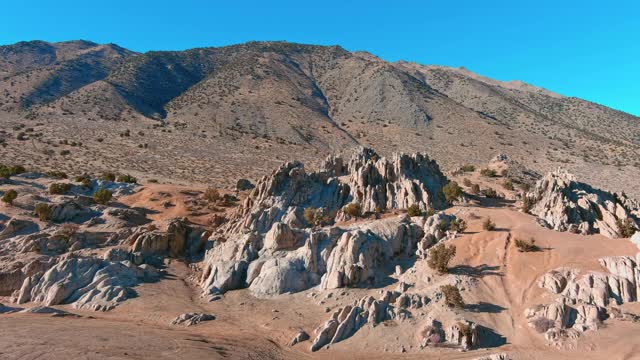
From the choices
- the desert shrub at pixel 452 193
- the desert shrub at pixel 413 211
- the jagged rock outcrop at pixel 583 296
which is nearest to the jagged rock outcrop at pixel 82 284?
the desert shrub at pixel 413 211

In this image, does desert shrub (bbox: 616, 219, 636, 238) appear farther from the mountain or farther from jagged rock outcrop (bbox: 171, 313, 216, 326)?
the mountain

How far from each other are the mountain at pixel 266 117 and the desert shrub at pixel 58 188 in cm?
1903

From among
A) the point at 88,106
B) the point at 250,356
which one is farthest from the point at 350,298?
the point at 88,106

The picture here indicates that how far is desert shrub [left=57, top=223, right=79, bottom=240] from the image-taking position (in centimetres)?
3547

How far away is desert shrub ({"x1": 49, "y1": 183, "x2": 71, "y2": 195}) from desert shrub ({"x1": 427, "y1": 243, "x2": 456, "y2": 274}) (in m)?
41.1

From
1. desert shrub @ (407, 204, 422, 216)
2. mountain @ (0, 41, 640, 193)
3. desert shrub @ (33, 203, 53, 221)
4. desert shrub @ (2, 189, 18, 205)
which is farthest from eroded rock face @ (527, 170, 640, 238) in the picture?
desert shrub @ (2, 189, 18, 205)

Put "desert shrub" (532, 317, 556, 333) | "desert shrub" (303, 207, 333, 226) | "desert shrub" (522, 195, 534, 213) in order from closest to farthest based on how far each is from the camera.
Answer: "desert shrub" (532, 317, 556, 333) → "desert shrub" (522, 195, 534, 213) → "desert shrub" (303, 207, 333, 226)

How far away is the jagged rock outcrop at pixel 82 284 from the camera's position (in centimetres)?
2677

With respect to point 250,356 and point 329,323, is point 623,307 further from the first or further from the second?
point 250,356

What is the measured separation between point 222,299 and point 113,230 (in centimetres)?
1664

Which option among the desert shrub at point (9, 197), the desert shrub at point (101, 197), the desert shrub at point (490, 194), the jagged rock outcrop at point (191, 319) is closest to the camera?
the jagged rock outcrop at point (191, 319)

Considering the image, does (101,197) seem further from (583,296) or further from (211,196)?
(583,296)

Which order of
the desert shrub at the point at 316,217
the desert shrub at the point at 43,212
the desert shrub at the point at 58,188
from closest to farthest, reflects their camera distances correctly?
1. the desert shrub at the point at 316,217
2. the desert shrub at the point at 43,212
3. the desert shrub at the point at 58,188

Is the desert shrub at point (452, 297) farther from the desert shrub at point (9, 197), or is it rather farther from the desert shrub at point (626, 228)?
the desert shrub at point (9, 197)
